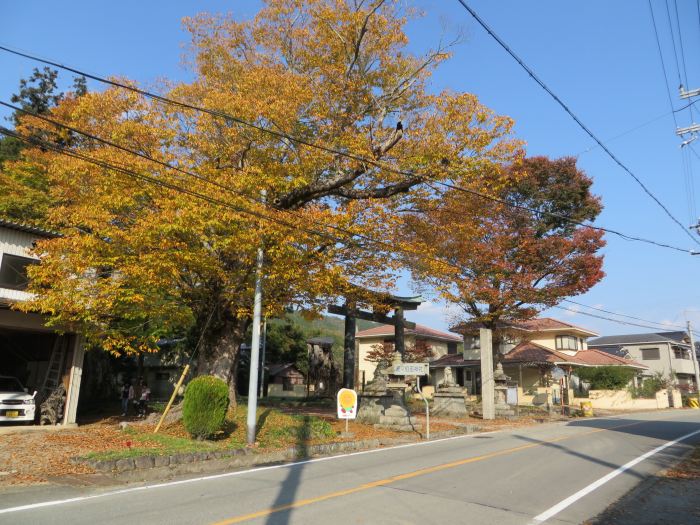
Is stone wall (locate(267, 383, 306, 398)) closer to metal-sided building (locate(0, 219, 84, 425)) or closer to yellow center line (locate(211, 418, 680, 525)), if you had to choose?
metal-sided building (locate(0, 219, 84, 425))

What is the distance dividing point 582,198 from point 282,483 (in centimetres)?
2803

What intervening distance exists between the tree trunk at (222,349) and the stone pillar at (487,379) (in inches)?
541

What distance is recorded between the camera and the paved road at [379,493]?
21.8ft

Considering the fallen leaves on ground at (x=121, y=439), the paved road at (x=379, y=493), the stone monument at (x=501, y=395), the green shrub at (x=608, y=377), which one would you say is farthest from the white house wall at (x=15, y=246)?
the green shrub at (x=608, y=377)

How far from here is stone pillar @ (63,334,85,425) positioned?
55.0 ft

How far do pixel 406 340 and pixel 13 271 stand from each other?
34429 millimetres

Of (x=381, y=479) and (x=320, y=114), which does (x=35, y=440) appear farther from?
(x=320, y=114)

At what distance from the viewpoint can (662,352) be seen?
5653 cm

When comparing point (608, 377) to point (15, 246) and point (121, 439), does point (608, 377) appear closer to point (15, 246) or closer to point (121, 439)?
point (121, 439)

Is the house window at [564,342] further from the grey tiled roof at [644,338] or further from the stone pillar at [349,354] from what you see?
the stone pillar at [349,354]

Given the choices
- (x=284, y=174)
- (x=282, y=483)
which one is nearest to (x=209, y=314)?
(x=284, y=174)

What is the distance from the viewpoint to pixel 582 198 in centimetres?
3098

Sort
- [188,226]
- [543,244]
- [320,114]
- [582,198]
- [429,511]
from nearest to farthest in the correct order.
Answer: [429,511] < [188,226] < [320,114] < [543,244] < [582,198]

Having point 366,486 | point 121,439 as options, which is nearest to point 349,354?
point 121,439
